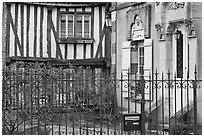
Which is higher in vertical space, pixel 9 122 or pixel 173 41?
pixel 173 41

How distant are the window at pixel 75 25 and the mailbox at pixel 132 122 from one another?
777 cm

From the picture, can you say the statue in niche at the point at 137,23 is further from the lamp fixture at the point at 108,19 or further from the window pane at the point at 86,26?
the window pane at the point at 86,26

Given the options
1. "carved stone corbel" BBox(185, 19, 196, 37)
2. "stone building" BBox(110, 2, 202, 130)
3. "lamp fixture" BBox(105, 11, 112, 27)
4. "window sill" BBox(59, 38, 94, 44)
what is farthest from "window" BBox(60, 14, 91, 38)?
"carved stone corbel" BBox(185, 19, 196, 37)

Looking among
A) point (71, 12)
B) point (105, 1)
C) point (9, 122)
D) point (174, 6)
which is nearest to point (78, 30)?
point (71, 12)

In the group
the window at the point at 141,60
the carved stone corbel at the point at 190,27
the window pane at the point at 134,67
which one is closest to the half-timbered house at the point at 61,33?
the window pane at the point at 134,67

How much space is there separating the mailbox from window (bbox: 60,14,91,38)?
25.5 ft

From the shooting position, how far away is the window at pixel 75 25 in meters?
14.9

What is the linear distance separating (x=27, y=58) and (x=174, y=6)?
5.70m

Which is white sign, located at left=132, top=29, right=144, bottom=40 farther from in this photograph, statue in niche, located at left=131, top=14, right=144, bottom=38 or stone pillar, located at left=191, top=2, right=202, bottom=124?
stone pillar, located at left=191, top=2, right=202, bottom=124

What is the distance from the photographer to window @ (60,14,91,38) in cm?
1494

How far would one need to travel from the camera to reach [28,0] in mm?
13742

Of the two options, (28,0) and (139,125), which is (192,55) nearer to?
(139,125)

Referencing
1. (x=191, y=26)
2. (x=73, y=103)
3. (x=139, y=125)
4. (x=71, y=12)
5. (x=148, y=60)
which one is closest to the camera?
(x=139, y=125)

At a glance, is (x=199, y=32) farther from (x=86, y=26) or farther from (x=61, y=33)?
(x=61, y=33)
